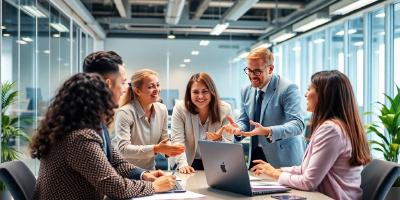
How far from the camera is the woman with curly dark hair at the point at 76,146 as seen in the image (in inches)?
65.1

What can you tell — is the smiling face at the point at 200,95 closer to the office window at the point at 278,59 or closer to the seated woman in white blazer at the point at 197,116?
the seated woman in white blazer at the point at 197,116

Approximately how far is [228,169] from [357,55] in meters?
5.36

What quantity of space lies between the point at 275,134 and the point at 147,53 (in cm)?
767

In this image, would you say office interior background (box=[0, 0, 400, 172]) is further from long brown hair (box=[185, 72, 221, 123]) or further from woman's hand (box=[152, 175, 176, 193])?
long brown hair (box=[185, 72, 221, 123])

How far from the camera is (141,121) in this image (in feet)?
9.52

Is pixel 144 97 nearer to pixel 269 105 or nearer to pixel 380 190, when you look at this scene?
pixel 269 105

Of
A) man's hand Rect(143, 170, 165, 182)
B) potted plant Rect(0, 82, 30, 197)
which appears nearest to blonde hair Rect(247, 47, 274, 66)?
man's hand Rect(143, 170, 165, 182)

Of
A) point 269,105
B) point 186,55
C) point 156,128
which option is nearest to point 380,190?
point 269,105

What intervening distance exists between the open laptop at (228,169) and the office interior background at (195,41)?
76 cm

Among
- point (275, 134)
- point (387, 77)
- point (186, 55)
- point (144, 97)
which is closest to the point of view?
point (275, 134)

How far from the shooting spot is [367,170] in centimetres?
228

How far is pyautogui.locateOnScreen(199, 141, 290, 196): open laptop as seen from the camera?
195 centimetres

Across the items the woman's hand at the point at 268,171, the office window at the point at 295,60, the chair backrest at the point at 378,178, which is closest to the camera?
the chair backrest at the point at 378,178

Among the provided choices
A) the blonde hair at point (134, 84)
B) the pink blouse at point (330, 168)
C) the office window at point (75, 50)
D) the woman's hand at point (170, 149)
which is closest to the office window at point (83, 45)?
the office window at point (75, 50)
